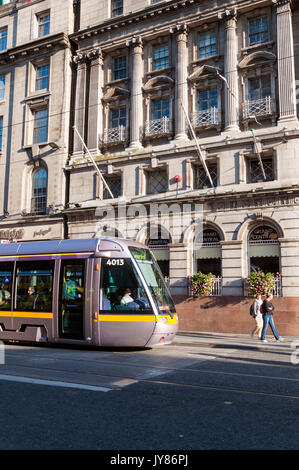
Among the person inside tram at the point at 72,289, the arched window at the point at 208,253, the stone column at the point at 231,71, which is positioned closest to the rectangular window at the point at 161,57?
the stone column at the point at 231,71

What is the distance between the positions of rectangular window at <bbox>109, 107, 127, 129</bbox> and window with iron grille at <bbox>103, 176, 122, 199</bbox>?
3154mm

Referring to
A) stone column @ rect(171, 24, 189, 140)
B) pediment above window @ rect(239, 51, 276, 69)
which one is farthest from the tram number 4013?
pediment above window @ rect(239, 51, 276, 69)

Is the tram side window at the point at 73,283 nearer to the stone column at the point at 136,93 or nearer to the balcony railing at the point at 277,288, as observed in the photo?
the balcony railing at the point at 277,288

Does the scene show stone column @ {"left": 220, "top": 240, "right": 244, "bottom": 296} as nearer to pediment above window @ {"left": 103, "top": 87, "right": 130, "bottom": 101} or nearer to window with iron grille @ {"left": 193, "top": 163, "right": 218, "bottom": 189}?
window with iron grille @ {"left": 193, "top": 163, "right": 218, "bottom": 189}

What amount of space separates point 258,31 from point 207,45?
279 centimetres

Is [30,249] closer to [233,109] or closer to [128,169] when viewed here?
[128,169]

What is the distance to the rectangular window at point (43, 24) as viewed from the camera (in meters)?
28.4

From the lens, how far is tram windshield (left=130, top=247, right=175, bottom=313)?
11.6 metres

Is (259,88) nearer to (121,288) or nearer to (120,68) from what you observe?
(120,68)

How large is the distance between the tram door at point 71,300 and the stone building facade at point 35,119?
13.0 m

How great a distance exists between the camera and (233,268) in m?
19.9

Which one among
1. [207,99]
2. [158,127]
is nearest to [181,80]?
[207,99]

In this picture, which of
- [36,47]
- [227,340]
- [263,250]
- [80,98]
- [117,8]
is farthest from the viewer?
[36,47]

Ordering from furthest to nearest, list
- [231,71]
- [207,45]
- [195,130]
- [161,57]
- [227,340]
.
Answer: [161,57] < [207,45] < [195,130] < [231,71] < [227,340]
